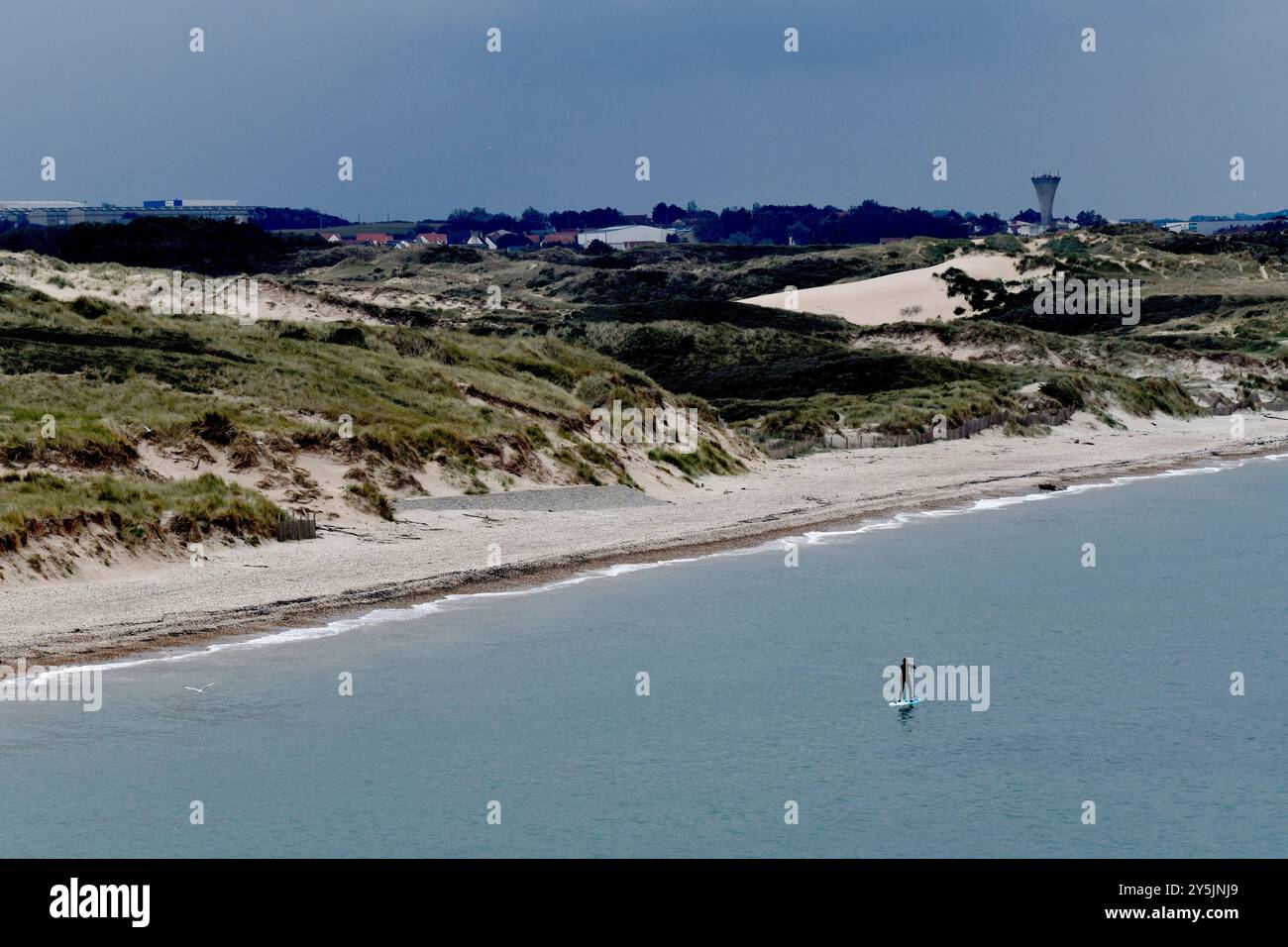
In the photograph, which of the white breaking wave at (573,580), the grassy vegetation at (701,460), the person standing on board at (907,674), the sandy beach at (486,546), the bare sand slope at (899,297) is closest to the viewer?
the person standing on board at (907,674)

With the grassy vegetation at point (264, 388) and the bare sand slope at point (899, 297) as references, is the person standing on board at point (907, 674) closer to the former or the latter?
the grassy vegetation at point (264, 388)

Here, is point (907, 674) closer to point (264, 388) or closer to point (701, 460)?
point (264, 388)

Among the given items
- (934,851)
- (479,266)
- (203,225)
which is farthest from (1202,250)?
(934,851)

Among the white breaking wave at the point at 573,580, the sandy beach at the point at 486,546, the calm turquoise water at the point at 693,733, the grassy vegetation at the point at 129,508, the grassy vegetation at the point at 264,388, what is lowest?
the calm turquoise water at the point at 693,733

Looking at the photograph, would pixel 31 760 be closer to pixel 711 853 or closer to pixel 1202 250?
pixel 711 853

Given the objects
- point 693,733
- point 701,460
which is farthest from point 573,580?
point 701,460

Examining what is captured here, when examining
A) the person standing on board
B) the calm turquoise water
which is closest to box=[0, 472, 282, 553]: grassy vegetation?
the calm turquoise water

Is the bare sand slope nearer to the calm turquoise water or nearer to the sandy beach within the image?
the sandy beach

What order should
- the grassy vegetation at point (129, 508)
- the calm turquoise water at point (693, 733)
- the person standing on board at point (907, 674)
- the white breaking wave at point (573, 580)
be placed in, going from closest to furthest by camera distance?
the calm turquoise water at point (693, 733), the person standing on board at point (907, 674), the white breaking wave at point (573, 580), the grassy vegetation at point (129, 508)

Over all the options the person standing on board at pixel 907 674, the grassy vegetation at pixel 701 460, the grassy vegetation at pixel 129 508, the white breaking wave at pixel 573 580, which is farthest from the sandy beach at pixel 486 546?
the person standing on board at pixel 907 674

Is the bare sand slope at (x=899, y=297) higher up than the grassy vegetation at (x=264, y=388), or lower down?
higher up
